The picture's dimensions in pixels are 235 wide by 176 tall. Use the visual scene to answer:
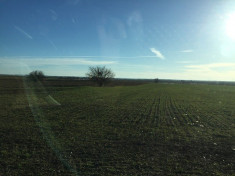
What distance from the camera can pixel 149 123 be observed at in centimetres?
1205

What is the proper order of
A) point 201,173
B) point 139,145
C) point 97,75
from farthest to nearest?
point 97,75 → point 139,145 → point 201,173

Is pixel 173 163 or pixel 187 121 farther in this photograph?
pixel 187 121

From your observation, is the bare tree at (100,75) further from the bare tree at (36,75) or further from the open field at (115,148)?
the open field at (115,148)

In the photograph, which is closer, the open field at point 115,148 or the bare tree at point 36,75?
the open field at point 115,148

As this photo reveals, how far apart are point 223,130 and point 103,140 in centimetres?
714

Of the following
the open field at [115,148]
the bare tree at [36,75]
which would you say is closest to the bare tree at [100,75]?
the bare tree at [36,75]

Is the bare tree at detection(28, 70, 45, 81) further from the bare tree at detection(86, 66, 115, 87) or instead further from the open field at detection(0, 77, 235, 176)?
the open field at detection(0, 77, 235, 176)

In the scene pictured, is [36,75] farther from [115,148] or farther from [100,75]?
[115,148]

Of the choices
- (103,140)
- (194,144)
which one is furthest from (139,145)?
(194,144)

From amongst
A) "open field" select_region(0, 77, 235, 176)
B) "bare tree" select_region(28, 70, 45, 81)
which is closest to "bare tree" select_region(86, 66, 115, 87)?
"bare tree" select_region(28, 70, 45, 81)

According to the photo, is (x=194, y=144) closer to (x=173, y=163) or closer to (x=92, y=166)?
(x=173, y=163)

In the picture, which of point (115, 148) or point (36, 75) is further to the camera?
point (36, 75)

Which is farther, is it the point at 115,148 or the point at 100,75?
the point at 100,75

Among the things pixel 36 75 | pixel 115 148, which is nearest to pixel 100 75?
pixel 36 75
